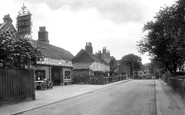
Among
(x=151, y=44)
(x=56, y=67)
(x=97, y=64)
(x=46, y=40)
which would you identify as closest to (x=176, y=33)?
(x=151, y=44)

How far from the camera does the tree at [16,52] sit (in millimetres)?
13227

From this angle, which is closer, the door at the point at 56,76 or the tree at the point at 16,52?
the tree at the point at 16,52

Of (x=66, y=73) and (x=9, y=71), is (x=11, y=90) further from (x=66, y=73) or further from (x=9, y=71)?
(x=66, y=73)

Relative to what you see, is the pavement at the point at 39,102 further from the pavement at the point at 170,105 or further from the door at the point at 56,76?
the door at the point at 56,76

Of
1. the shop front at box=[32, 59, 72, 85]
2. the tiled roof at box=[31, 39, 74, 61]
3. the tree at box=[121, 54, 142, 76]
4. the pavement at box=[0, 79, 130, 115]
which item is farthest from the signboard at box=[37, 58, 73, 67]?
the tree at box=[121, 54, 142, 76]

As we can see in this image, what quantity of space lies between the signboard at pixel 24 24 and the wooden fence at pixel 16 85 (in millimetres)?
2687

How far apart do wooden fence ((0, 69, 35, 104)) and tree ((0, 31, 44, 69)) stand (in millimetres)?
644

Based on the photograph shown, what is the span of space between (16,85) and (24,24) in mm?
4142

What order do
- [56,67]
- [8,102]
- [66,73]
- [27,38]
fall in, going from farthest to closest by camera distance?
[66,73]
[56,67]
[27,38]
[8,102]

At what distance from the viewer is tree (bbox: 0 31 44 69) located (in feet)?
43.4

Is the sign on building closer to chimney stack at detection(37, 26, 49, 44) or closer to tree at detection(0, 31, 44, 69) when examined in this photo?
tree at detection(0, 31, 44, 69)

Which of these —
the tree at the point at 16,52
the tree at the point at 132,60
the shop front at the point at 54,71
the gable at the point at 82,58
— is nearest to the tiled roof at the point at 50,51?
the shop front at the point at 54,71

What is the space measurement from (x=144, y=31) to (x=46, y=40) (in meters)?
18.1

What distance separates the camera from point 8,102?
1315 cm
